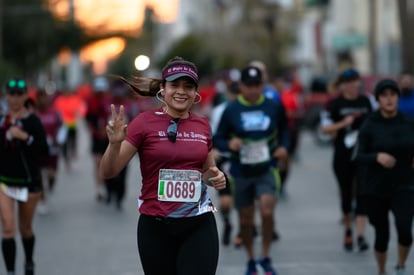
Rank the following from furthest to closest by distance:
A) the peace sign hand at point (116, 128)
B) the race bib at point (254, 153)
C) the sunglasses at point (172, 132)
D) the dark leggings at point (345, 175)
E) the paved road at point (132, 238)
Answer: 1. the dark leggings at point (345, 175)
2. the paved road at point (132, 238)
3. the race bib at point (254, 153)
4. the sunglasses at point (172, 132)
5. the peace sign hand at point (116, 128)

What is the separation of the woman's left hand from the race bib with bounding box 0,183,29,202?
311cm

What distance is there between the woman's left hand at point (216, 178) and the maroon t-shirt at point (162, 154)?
107 millimetres

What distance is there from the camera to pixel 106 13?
273ft

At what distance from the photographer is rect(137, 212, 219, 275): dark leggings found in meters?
6.45

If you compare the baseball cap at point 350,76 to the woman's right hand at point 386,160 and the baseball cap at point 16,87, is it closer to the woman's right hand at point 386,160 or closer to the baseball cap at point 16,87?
the woman's right hand at point 386,160

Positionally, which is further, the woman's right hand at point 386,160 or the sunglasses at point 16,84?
the sunglasses at point 16,84

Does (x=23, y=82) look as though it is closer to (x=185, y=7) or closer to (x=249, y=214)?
(x=249, y=214)

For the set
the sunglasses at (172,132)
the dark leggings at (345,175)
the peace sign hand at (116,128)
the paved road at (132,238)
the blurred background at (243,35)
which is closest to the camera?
the peace sign hand at (116,128)

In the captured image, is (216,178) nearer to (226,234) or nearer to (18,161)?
(18,161)

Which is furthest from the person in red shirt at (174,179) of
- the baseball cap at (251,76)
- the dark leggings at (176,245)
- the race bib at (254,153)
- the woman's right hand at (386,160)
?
the race bib at (254,153)

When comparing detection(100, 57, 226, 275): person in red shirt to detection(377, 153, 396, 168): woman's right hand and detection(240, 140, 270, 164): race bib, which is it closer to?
detection(377, 153, 396, 168): woman's right hand

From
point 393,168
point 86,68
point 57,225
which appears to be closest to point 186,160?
point 393,168

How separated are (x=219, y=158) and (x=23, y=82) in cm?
406

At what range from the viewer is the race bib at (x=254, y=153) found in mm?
10453
